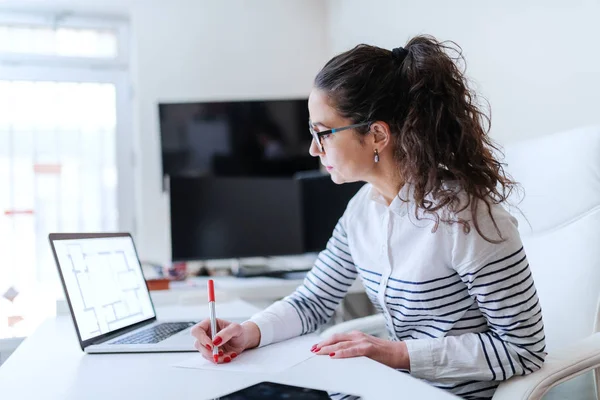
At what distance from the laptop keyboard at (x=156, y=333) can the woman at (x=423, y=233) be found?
15cm

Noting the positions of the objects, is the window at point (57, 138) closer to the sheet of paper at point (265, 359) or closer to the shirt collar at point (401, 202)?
the sheet of paper at point (265, 359)

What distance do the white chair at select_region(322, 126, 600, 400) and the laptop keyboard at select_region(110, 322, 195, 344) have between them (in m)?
0.77

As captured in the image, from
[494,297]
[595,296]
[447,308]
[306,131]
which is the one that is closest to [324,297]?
[447,308]

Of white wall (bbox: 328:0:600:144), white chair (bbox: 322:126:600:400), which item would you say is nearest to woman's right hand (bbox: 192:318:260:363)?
white chair (bbox: 322:126:600:400)

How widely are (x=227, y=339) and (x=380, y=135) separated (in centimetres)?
49

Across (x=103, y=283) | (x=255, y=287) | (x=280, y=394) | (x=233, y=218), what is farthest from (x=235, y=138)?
(x=280, y=394)

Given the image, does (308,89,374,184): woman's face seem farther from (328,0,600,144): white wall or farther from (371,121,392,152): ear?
(328,0,600,144): white wall

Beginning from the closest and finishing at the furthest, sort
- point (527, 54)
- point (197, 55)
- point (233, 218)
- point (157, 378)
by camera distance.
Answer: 1. point (157, 378)
2. point (527, 54)
3. point (233, 218)
4. point (197, 55)

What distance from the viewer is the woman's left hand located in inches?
38.2

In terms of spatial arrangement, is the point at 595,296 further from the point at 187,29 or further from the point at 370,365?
the point at 187,29

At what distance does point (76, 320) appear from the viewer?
3.62ft

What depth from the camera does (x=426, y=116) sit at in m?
1.08

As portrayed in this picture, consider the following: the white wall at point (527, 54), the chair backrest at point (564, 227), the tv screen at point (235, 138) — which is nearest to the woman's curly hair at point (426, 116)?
the chair backrest at point (564, 227)

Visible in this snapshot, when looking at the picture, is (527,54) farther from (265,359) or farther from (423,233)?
(265,359)
